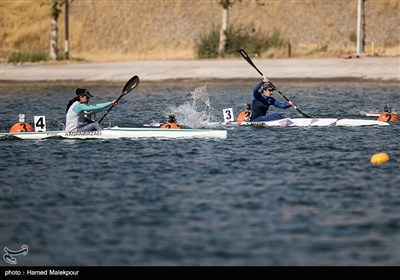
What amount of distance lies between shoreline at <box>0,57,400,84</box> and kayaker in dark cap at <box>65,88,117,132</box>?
22376 millimetres

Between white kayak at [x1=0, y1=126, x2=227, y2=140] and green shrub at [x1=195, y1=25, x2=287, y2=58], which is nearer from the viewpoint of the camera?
white kayak at [x1=0, y1=126, x2=227, y2=140]

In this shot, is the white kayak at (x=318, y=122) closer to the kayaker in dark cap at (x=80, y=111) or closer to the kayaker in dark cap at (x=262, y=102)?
the kayaker in dark cap at (x=262, y=102)

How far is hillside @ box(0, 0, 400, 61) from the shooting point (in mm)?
76438

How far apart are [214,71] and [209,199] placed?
33.6 m

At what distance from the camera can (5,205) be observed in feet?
58.3

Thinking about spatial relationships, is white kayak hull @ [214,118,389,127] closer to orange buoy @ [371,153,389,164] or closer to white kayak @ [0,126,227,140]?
white kayak @ [0,126,227,140]


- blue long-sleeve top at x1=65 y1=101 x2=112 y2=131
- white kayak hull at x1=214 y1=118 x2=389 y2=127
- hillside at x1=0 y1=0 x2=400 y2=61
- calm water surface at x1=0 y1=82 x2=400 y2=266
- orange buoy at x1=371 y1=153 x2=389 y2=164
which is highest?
hillside at x1=0 y1=0 x2=400 y2=61

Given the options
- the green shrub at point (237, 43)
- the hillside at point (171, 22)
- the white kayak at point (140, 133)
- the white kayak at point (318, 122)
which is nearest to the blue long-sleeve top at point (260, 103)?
the white kayak at point (318, 122)

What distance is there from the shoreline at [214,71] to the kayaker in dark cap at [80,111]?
22376 mm

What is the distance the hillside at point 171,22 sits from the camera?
76438 mm

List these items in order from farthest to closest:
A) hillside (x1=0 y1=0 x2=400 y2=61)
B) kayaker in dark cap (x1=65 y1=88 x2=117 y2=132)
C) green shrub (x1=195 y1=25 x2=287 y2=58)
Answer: hillside (x1=0 y1=0 x2=400 y2=61), green shrub (x1=195 y1=25 x2=287 y2=58), kayaker in dark cap (x1=65 y1=88 x2=117 y2=132)

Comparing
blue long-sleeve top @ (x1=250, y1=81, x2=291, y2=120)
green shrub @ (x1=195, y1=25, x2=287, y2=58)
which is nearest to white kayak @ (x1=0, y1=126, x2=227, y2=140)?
blue long-sleeve top @ (x1=250, y1=81, x2=291, y2=120)
